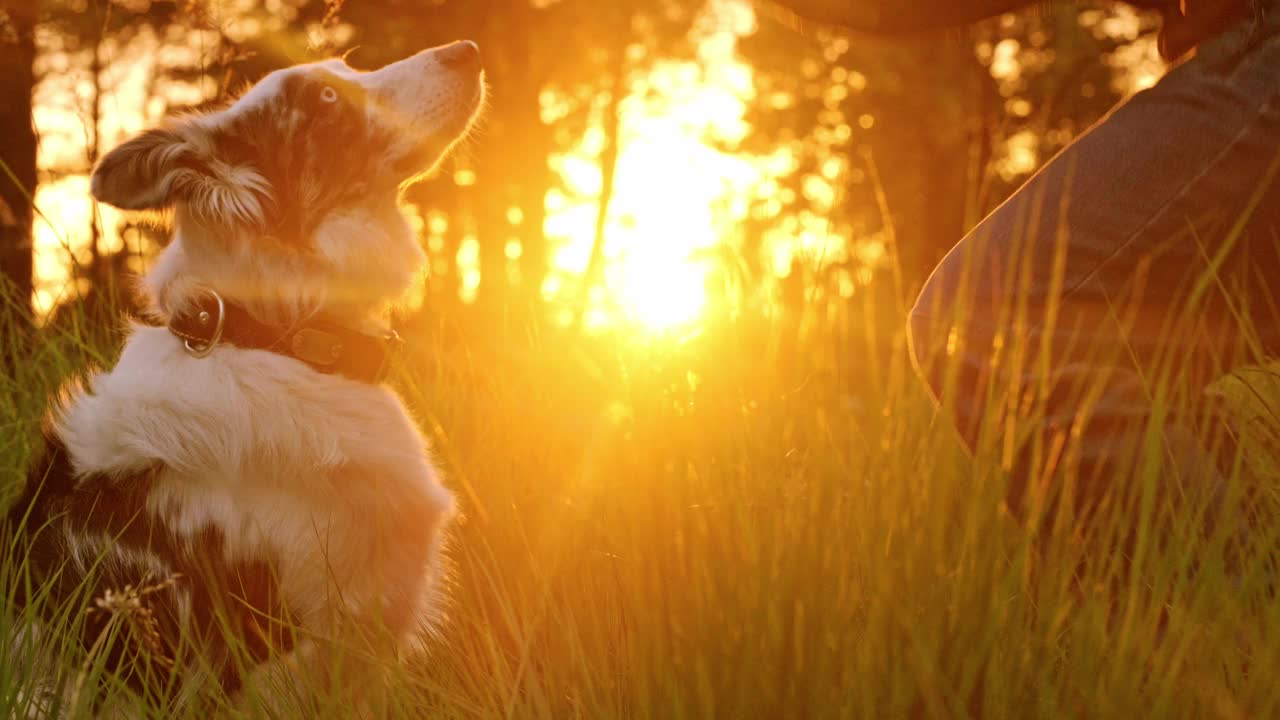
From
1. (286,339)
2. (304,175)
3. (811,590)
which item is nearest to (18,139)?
(304,175)

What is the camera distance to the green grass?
160 cm

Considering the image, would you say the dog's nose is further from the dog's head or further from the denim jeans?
the denim jeans

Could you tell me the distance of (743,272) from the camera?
325cm

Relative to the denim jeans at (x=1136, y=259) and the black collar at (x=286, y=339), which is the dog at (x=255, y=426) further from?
the denim jeans at (x=1136, y=259)

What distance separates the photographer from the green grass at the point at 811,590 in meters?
1.60

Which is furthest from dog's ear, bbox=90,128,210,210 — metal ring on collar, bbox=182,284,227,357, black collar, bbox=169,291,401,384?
metal ring on collar, bbox=182,284,227,357

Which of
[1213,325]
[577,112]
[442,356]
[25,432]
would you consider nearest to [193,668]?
[25,432]

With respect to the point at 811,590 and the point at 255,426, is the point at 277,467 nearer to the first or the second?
the point at 255,426

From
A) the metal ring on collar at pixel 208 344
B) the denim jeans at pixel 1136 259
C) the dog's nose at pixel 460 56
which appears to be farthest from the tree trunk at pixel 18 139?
the denim jeans at pixel 1136 259

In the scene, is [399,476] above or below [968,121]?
below

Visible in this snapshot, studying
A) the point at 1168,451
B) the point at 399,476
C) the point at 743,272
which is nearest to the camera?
the point at 1168,451

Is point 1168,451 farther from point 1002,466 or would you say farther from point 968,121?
point 968,121

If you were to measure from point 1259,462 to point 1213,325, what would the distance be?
38 centimetres

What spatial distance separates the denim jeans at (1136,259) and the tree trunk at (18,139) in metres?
4.71
